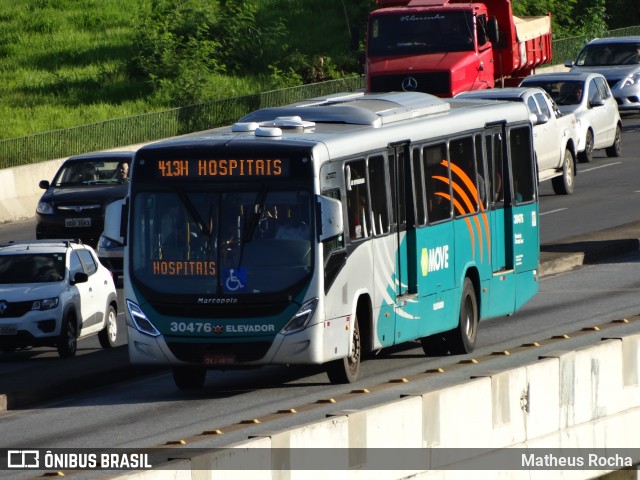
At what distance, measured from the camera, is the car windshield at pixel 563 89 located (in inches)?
1512

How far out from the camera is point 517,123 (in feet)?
70.9

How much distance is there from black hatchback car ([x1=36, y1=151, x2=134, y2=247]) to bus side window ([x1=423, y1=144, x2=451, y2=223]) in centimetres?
1135

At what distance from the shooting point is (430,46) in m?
37.1

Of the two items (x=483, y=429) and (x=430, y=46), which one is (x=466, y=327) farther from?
(x=430, y=46)

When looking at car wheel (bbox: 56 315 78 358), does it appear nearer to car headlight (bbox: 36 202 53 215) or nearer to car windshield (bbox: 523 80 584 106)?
car headlight (bbox: 36 202 53 215)

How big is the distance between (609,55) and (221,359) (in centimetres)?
3349

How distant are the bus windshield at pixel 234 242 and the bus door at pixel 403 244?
1931 mm

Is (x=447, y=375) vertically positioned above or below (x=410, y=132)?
below

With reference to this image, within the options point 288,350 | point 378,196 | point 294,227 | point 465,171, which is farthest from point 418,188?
point 288,350

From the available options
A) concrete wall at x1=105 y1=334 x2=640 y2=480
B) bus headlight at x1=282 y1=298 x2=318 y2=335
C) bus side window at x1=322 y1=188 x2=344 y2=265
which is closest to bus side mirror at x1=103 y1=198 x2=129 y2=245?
bus headlight at x1=282 y1=298 x2=318 y2=335

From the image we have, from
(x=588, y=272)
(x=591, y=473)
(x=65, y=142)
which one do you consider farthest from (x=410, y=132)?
(x=65, y=142)

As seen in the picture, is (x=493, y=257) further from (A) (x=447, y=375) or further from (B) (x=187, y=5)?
(B) (x=187, y=5)

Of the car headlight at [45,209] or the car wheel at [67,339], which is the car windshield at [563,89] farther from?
the car wheel at [67,339]

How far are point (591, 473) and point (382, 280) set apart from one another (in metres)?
4.59
